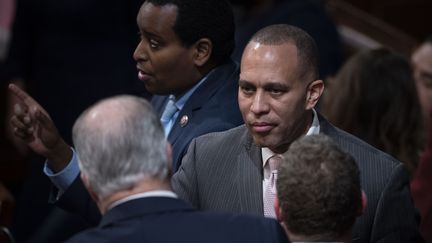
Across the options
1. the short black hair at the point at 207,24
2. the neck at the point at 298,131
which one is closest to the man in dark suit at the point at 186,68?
the short black hair at the point at 207,24

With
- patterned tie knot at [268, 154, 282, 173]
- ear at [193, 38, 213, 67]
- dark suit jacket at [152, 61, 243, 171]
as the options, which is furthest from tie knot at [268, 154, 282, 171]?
ear at [193, 38, 213, 67]

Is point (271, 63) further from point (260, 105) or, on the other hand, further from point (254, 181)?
point (254, 181)

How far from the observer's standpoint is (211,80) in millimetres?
4164

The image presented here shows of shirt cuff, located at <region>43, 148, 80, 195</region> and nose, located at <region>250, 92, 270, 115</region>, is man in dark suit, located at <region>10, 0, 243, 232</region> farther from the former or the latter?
nose, located at <region>250, 92, 270, 115</region>

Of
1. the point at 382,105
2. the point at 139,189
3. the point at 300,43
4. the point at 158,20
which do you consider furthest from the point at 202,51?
the point at 139,189

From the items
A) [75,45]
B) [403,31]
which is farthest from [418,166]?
[403,31]

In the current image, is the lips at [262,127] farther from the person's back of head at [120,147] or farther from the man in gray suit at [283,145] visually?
the person's back of head at [120,147]

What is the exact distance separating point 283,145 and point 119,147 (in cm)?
80

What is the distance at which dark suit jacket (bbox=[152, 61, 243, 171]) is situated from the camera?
13.4 ft

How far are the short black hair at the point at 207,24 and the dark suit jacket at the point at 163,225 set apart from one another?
1180 mm

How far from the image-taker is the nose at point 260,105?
11.9 feet

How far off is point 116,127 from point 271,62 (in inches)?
30.3

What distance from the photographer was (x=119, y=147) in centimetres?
298

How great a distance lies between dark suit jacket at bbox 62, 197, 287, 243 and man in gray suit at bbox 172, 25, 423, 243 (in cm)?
65
